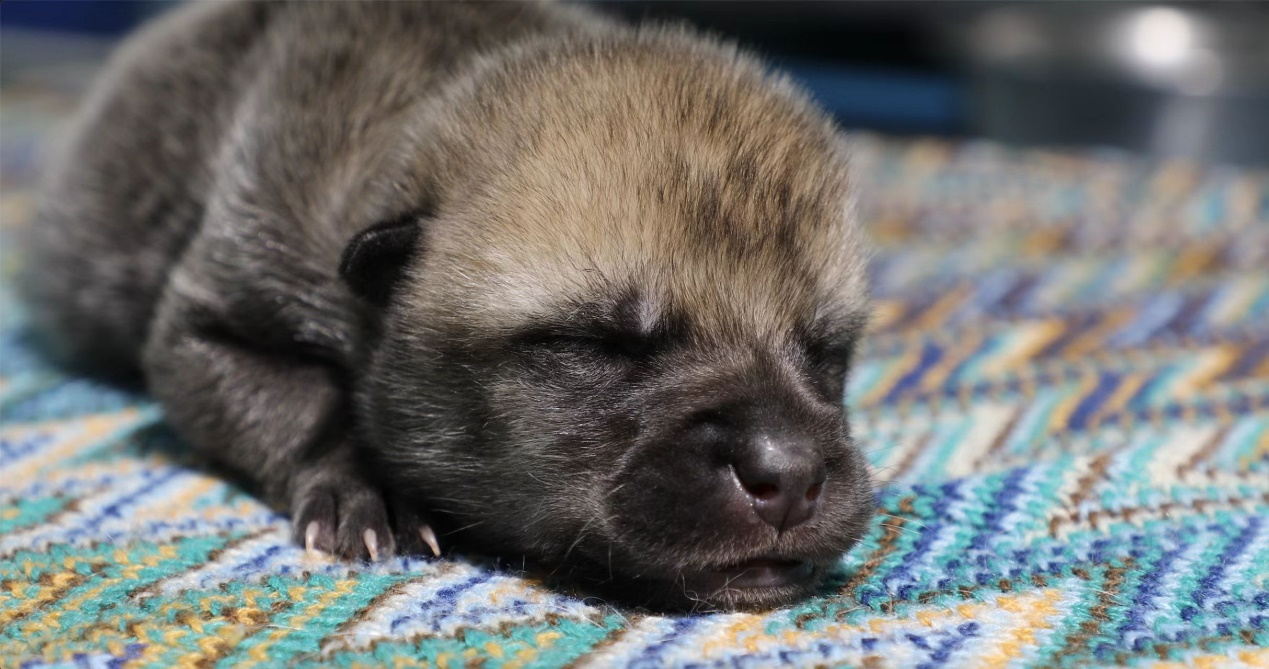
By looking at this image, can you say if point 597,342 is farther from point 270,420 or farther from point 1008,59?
point 1008,59

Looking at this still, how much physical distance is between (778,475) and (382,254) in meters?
1.06

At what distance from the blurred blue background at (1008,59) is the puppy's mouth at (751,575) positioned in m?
4.84

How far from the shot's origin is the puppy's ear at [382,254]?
284 centimetres

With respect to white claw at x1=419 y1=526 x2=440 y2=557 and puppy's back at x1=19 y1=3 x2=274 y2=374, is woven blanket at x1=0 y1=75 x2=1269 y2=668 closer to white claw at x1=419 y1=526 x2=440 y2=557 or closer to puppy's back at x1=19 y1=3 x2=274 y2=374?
white claw at x1=419 y1=526 x2=440 y2=557

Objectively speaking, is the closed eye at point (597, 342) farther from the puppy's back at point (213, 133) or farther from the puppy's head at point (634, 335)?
the puppy's back at point (213, 133)

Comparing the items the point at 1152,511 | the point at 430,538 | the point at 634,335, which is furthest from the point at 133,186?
the point at 1152,511

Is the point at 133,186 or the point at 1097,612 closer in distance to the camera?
the point at 1097,612

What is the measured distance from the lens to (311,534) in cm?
287

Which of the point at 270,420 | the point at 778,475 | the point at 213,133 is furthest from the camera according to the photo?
the point at 213,133

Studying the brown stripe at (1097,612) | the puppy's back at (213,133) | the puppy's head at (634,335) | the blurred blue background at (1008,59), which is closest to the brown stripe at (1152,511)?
the brown stripe at (1097,612)

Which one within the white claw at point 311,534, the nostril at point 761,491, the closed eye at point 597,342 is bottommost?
the white claw at point 311,534

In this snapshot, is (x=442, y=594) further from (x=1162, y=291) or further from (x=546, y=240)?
(x=1162, y=291)

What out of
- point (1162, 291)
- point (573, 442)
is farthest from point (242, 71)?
point (1162, 291)

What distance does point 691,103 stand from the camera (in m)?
2.79
